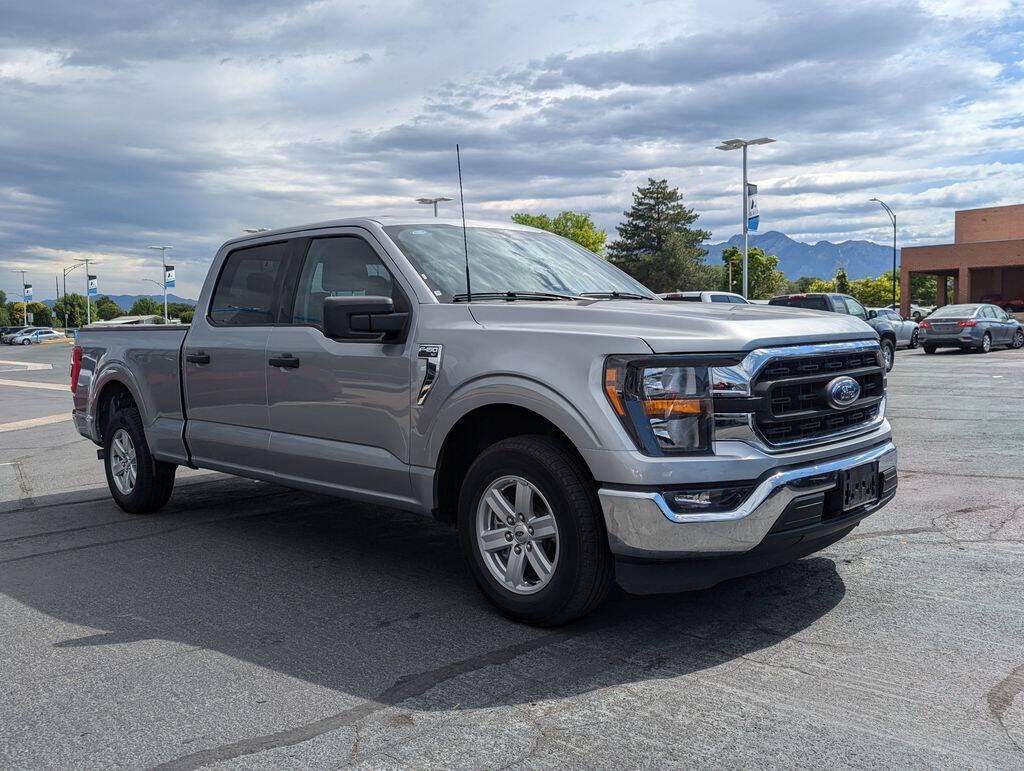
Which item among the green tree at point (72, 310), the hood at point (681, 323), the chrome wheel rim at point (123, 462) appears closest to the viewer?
the hood at point (681, 323)

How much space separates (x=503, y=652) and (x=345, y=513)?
3195 mm

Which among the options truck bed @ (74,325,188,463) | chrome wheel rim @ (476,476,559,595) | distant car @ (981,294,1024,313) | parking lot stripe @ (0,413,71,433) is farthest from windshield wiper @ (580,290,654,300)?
distant car @ (981,294,1024,313)

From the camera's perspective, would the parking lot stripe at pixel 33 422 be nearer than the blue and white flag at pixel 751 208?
Yes

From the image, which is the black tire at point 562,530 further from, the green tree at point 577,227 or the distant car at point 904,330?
the green tree at point 577,227

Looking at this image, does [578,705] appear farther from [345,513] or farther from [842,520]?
[345,513]

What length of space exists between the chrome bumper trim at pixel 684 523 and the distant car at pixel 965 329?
2713cm

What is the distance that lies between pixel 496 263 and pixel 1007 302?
64.0 meters

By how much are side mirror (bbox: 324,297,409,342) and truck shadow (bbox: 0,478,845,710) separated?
53.3 inches

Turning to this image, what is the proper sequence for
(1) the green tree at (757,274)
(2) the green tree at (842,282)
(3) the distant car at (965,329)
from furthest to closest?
(2) the green tree at (842,282) → (1) the green tree at (757,274) → (3) the distant car at (965,329)

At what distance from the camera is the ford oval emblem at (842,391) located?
439 cm

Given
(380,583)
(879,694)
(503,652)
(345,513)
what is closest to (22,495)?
(345,513)

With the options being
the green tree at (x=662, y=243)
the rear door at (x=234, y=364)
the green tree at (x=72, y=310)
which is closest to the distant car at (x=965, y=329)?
the rear door at (x=234, y=364)

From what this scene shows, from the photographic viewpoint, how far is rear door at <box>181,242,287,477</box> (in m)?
5.92

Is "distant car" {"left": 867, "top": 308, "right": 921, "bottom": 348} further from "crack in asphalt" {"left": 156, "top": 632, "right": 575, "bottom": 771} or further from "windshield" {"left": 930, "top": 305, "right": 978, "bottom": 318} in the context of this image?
"crack in asphalt" {"left": 156, "top": 632, "right": 575, "bottom": 771}
